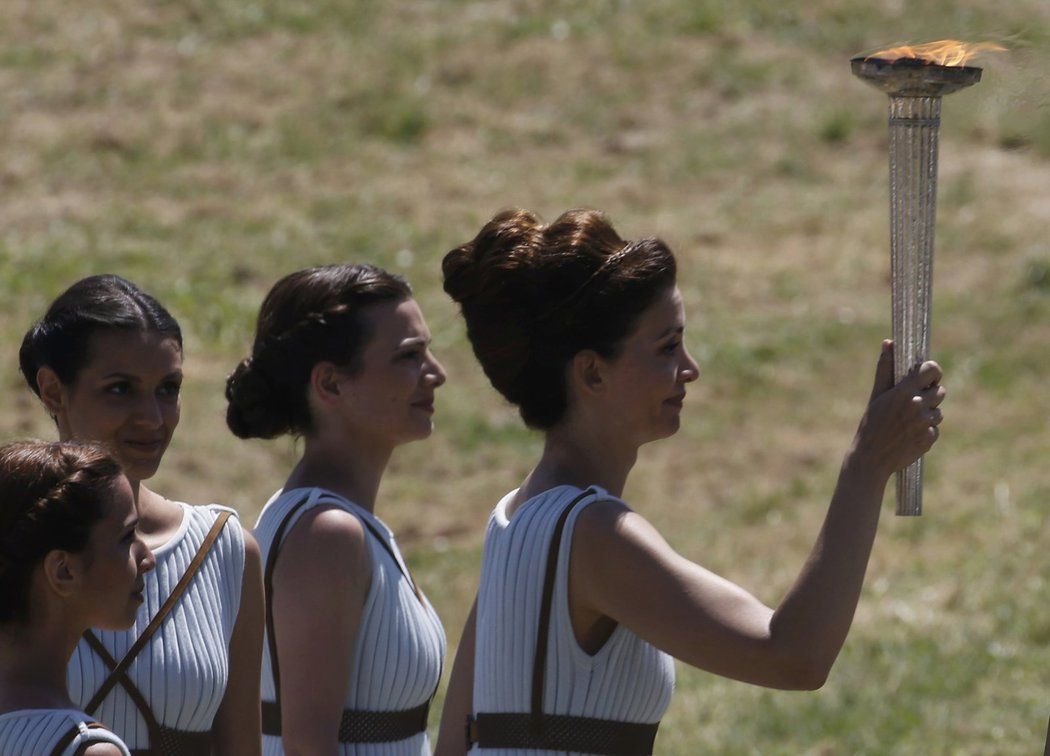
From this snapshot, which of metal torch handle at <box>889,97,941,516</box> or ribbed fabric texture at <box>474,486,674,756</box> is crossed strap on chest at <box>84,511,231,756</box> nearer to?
ribbed fabric texture at <box>474,486,674,756</box>

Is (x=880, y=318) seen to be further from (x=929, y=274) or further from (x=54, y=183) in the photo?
(x=929, y=274)

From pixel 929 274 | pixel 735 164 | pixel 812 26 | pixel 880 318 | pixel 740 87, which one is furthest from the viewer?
pixel 812 26

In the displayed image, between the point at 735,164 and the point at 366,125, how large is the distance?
3.36 meters

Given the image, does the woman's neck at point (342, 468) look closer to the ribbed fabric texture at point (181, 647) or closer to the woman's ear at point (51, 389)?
the ribbed fabric texture at point (181, 647)

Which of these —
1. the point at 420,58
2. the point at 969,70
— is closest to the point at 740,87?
the point at 420,58

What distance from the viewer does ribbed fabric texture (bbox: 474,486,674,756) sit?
9.34 ft

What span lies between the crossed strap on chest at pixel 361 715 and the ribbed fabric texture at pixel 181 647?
16 centimetres

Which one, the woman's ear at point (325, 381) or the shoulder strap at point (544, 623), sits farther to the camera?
the woman's ear at point (325, 381)

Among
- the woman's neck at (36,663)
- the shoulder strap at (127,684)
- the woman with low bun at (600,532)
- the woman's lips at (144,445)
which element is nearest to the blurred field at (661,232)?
the woman with low bun at (600,532)

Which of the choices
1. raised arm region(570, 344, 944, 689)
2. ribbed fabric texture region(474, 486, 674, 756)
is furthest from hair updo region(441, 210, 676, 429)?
raised arm region(570, 344, 944, 689)

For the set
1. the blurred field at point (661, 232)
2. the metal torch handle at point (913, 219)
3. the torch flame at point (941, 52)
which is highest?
Answer: the torch flame at point (941, 52)

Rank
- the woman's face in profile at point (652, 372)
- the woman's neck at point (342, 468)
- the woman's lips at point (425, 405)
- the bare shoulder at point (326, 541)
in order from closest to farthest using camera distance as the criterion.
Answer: the woman's face in profile at point (652, 372) < the bare shoulder at point (326, 541) < the woman's neck at point (342, 468) < the woman's lips at point (425, 405)

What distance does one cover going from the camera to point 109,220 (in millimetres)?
12859

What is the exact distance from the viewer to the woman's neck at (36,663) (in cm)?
258
